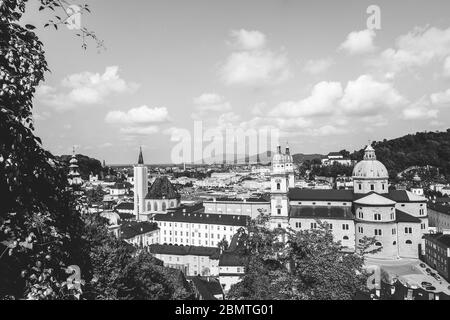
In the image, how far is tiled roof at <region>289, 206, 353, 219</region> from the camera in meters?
52.7

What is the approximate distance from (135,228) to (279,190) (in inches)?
976

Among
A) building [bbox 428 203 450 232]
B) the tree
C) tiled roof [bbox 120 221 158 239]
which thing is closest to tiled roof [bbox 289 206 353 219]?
building [bbox 428 203 450 232]

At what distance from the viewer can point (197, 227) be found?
63750mm

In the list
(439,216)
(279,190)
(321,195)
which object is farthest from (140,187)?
(439,216)

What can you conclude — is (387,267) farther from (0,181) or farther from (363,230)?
(0,181)

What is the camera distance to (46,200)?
672cm

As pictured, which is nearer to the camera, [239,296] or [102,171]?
[239,296]

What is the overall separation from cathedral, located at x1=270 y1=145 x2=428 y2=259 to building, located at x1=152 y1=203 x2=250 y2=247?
10418mm

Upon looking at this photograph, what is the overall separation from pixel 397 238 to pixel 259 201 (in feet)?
104

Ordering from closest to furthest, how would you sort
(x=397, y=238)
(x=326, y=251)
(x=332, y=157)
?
(x=326, y=251) → (x=397, y=238) → (x=332, y=157)

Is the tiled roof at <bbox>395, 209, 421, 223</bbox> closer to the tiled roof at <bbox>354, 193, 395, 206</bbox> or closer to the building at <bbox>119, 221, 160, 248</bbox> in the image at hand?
the tiled roof at <bbox>354, 193, 395, 206</bbox>

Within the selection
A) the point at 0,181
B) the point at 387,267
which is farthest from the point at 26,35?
the point at 387,267

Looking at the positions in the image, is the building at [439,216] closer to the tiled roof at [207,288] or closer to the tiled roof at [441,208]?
the tiled roof at [441,208]

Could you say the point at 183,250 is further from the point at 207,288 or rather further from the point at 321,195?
the point at 321,195
